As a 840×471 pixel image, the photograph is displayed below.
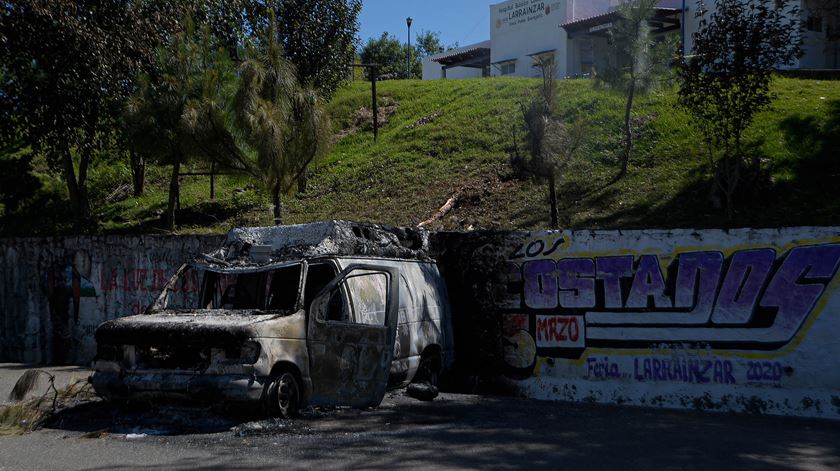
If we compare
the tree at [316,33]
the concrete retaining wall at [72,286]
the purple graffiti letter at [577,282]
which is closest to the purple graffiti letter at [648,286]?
the purple graffiti letter at [577,282]

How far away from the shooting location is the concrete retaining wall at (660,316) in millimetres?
8812

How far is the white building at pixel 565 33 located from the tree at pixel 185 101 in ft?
49.3

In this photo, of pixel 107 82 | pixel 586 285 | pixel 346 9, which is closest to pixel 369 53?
pixel 346 9

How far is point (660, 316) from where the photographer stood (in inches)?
376

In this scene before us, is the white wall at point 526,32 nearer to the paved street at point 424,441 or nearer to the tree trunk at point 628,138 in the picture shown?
the tree trunk at point 628,138

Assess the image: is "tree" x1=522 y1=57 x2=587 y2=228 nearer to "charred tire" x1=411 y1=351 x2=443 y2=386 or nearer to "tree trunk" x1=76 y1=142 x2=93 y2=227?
"charred tire" x1=411 y1=351 x2=443 y2=386

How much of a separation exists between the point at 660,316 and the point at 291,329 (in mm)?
4477

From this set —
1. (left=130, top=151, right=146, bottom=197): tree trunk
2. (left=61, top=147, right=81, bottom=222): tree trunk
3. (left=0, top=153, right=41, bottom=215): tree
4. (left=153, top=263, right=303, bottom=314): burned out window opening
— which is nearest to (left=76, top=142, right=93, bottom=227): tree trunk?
(left=61, top=147, right=81, bottom=222): tree trunk

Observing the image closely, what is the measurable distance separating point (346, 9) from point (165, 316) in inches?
780

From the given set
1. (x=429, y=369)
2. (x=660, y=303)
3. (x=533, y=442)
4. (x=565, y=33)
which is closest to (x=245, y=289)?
(x=429, y=369)

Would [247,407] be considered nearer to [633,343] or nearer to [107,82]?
[633,343]

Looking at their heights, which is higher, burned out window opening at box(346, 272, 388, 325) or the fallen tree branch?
the fallen tree branch

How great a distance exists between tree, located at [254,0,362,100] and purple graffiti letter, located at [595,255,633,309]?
1724cm

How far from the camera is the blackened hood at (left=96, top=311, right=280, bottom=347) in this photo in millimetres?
7664
